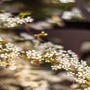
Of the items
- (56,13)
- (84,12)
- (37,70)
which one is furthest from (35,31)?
(37,70)

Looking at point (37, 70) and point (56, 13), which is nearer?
point (37, 70)

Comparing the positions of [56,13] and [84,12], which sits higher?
[56,13]

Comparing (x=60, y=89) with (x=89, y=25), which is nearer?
(x=60, y=89)

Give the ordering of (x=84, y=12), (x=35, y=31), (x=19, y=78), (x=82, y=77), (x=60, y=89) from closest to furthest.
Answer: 1. (x=82, y=77)
2. (x=19, y=78)
3. (x=60, y=89)
4. (x=84, y=12)
5. (x=35, y=31)

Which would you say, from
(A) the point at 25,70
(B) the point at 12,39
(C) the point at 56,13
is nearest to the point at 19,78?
(A) the point at 25,70

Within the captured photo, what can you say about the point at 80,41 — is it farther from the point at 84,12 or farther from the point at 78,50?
the point at 84,12

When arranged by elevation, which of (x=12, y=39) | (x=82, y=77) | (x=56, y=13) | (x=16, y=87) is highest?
(x=56, y=13)

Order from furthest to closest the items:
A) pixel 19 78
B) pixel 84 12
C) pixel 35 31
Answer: pixel 35 31, pixel 84 12, pixel 19 78

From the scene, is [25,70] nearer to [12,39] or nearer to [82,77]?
[12,39]

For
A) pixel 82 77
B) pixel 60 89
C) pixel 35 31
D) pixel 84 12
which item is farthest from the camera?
pixel 35 31
